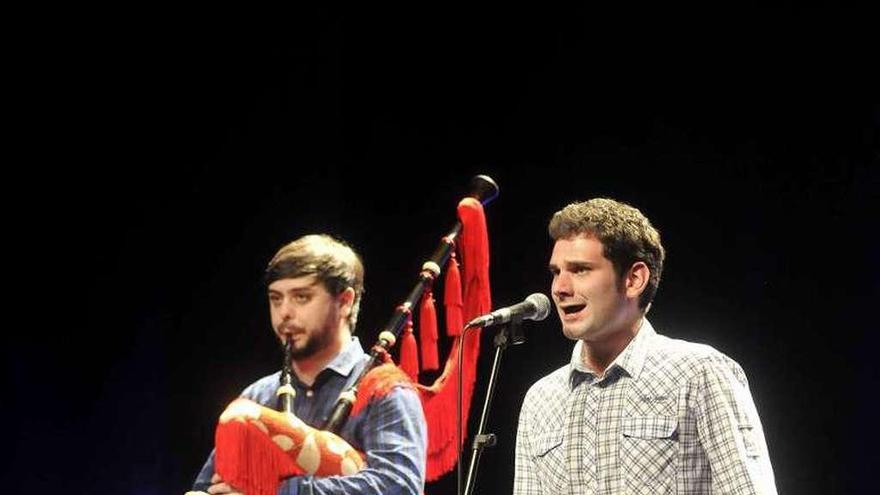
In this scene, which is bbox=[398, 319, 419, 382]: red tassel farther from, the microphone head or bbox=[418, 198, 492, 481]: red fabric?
the microphone head

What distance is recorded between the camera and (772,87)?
Result: 3354mm

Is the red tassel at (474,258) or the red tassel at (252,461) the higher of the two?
the red tassel at (474,258)

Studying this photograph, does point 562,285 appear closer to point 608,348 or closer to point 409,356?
point 608,348

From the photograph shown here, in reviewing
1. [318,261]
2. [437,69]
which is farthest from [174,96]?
[318,261]

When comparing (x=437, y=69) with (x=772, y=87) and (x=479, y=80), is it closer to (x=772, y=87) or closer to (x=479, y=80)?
(x=479, y=80)

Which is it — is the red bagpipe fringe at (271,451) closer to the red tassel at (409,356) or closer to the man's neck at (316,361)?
the man's neck at (316,361)

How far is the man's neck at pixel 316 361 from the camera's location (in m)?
2.85

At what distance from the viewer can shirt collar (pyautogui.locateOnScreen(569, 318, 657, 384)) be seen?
7.95 ft

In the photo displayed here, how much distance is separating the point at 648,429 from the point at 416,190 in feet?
5.00

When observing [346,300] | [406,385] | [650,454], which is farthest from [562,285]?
[346,300]

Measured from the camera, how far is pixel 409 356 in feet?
9.77

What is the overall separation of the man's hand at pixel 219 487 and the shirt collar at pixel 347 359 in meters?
0.37

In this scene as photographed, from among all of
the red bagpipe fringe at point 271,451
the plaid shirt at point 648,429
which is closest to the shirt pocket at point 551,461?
the plaid shirt at point 648,429

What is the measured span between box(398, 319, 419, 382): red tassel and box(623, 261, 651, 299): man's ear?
2.29 ft
